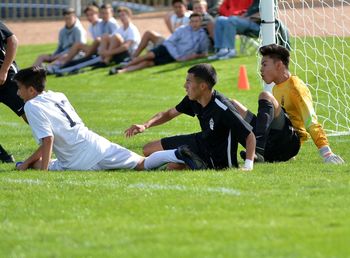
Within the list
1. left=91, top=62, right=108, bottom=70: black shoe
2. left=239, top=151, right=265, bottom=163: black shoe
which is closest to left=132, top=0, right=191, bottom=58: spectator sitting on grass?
left=91, top=62, right=108, bottom=70: black shoe

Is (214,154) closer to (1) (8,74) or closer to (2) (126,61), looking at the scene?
(1) (8,74)

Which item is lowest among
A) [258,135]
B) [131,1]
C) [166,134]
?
[131,1]

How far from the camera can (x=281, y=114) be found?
10039 mm

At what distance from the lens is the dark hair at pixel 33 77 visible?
9578 millimetres

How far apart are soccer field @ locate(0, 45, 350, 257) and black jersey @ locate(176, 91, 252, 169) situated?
32 centimetres

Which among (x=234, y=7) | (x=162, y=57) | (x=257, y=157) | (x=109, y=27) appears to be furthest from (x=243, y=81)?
(x=257, y=157)

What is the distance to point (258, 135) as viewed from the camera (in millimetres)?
9836

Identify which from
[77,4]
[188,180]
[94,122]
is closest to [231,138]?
[188,180]

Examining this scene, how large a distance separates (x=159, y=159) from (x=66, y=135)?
0.88m

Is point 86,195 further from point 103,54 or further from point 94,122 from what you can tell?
point 103,54

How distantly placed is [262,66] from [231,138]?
102cm

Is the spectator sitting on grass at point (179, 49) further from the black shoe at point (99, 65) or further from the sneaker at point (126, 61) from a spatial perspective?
the black shoe at point (99, 65)

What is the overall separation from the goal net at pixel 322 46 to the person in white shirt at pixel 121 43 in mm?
6261

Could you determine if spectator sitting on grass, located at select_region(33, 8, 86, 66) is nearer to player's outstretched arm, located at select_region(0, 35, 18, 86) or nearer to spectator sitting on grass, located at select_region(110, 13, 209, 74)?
spectator sitting on grass, located at select_region(110, 13, 209, 74)
